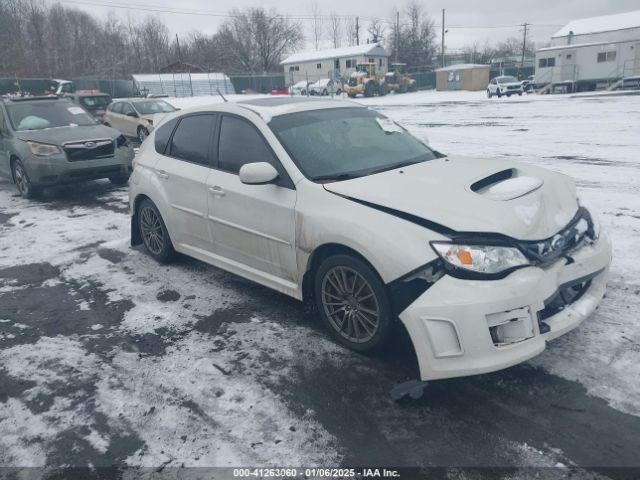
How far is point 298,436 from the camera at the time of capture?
2.79 metres

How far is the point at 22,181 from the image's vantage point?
9469mm

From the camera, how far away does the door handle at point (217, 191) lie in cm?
438

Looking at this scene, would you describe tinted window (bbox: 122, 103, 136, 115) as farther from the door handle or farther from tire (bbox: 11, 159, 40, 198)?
the door handle

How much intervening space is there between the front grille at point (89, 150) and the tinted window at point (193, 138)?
189 inches

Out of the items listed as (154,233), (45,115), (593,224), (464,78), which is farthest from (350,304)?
(464,78)

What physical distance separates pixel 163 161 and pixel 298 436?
3.45 metres

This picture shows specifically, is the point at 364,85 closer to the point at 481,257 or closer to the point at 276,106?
the point at 276,106

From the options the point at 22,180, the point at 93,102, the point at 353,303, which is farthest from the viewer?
the point at 93,102

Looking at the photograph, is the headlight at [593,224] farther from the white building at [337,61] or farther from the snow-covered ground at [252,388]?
the white building at [337,61]

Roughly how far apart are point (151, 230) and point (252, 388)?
3.03 meters

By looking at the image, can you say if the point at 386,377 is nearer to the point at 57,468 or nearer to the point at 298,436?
the point at 298,436

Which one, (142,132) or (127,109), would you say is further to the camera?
(127,109)

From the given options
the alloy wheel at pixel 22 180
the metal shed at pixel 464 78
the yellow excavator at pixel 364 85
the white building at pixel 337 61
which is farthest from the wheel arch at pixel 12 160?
the white building at pixel 337 61

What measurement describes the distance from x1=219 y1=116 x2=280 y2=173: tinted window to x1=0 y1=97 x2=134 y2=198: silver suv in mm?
5677
